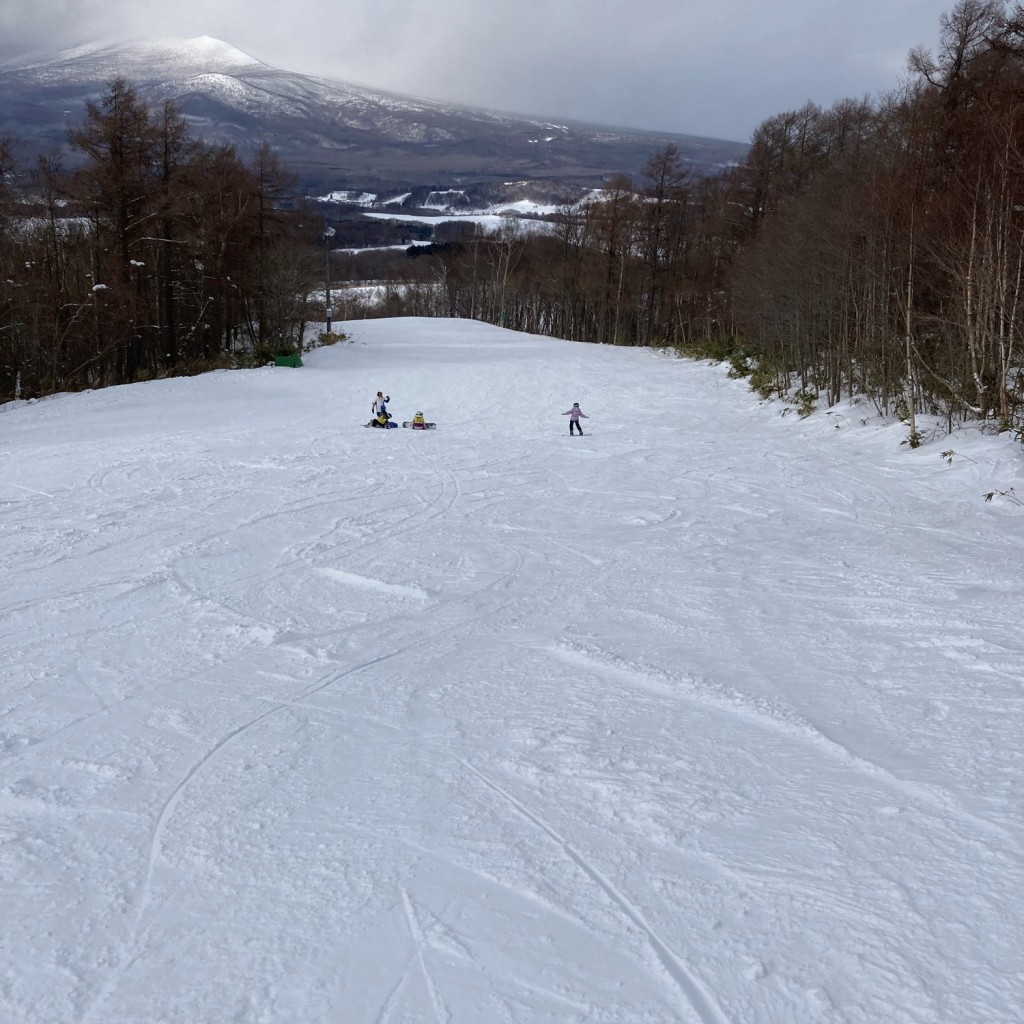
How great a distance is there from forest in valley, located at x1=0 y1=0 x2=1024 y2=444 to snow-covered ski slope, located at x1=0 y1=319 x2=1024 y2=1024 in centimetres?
616

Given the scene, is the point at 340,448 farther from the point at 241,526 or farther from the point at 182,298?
the point at 182,298

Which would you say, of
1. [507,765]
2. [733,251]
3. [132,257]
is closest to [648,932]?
[507,765]

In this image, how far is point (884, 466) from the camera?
14703 mm

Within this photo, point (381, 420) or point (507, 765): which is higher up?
point (381, 420)

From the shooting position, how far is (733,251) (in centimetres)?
3778

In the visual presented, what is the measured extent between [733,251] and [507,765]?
37504 mm

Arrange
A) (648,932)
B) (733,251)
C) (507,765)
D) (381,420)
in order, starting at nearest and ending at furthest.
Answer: (648,932), (507,765), (381,420), (733,251)

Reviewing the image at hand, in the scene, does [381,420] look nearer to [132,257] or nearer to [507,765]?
[132,257]

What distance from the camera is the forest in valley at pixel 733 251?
584 inches

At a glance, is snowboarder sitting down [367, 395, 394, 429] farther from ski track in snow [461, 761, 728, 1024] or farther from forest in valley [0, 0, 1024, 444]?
ski track in snow [461, 761, 728, 1024]

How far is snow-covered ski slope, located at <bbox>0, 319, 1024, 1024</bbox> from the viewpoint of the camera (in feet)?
9.87

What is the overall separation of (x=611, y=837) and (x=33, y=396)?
26.0 m

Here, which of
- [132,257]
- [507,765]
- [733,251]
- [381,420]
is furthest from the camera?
[733,251]

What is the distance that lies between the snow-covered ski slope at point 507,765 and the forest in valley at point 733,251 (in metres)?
6.16
